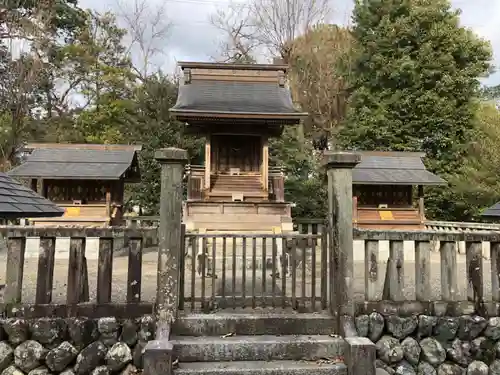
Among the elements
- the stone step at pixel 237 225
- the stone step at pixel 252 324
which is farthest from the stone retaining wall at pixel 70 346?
the stone step at pixel 237 225

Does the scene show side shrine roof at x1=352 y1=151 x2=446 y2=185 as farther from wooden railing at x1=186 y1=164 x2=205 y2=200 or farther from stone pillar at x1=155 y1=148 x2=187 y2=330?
stone pillar at x1=155 y1=148 x2=187 y2=330

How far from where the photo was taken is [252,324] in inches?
165

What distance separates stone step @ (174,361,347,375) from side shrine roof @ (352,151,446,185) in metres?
10.6

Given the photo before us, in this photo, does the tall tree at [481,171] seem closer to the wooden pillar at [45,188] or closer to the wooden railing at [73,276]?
the wooden railing at [73,276]

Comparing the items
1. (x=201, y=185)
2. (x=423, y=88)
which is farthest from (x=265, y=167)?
(x=423, y=88)

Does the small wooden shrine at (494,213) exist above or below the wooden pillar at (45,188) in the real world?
below

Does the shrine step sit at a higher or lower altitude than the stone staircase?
higher

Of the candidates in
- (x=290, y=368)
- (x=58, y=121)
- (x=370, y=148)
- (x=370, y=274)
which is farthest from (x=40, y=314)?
(x=58, y=121)

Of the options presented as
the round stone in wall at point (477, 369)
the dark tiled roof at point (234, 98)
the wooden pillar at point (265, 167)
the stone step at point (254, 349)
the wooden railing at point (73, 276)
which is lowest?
the round stone in wall at point (477, 369)

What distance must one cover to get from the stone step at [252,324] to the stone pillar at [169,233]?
22 centimetres

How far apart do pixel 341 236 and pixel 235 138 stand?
10413mm

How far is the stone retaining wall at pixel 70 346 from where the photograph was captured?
389cm

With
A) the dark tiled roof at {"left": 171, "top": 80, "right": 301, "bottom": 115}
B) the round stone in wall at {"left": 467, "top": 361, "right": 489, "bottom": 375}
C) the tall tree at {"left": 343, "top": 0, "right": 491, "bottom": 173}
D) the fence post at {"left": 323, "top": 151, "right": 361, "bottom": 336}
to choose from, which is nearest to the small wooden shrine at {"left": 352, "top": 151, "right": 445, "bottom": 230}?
the dark tiled roof at {"left": 171, "top": 80, "right": 301, "bottom": 115}

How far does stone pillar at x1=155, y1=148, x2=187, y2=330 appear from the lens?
411 cm
